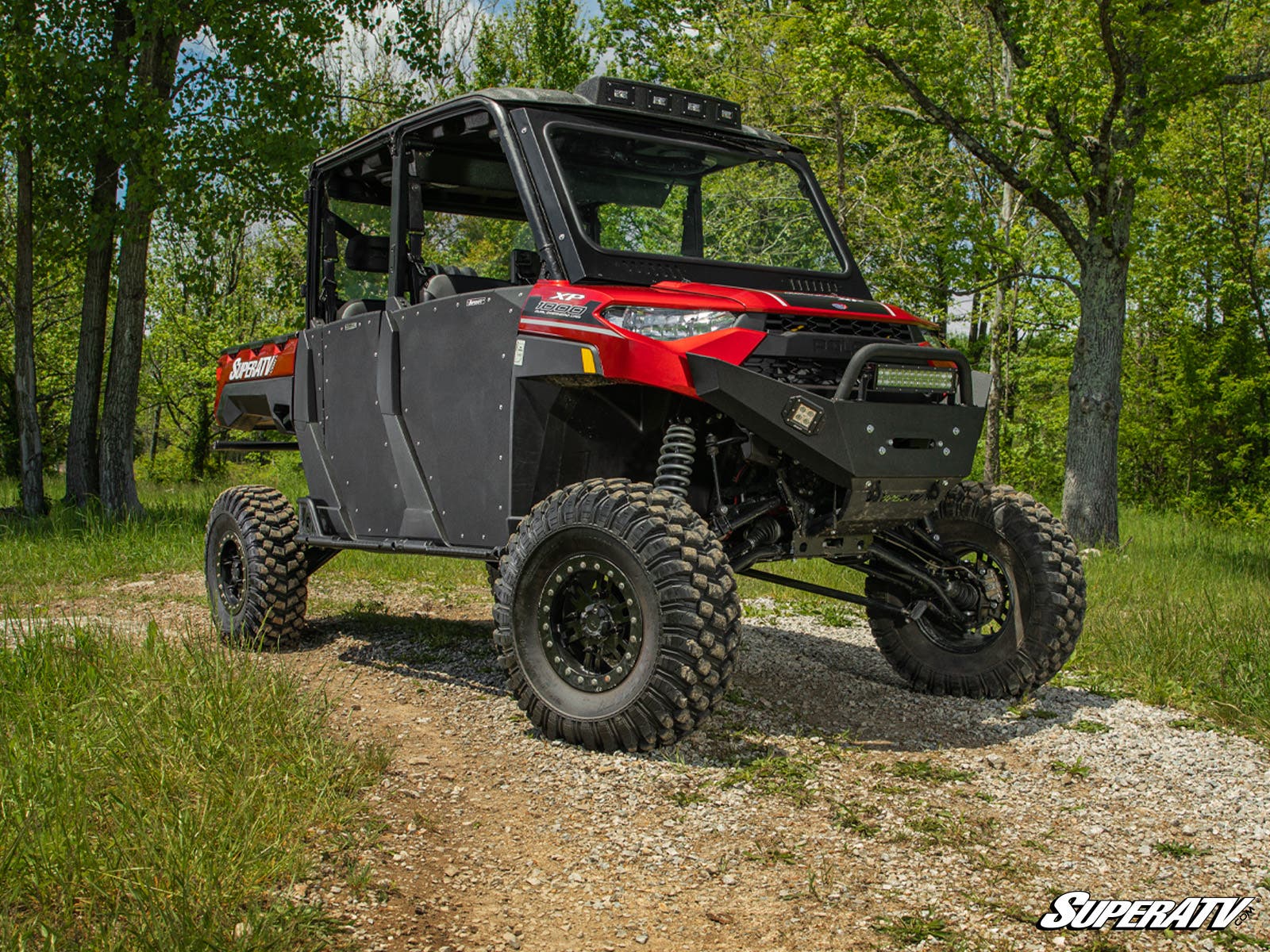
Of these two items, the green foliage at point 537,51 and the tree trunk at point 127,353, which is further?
the green foliage at point 537,51

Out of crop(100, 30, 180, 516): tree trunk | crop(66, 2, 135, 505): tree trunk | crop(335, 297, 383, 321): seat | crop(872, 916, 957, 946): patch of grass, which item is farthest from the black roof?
crop(66, 2, 135, 505): tree trunk

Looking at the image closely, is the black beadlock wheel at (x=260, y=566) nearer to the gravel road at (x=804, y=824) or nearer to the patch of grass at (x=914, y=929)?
the gravel road at (x=804, y=824)

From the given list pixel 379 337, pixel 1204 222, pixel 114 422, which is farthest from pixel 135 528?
pixel 1204 222

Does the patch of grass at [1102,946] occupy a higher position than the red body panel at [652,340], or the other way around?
the red body panel at [652,340]

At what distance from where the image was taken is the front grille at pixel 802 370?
14.8 ft

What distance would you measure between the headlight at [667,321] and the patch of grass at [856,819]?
1795 mm

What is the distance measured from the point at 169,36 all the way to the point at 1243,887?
50.1 ft

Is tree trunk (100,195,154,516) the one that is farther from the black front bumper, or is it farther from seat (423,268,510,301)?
the black front bumper

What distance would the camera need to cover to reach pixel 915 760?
181 inches

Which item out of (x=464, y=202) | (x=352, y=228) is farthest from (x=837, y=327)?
(x=352, y=228)

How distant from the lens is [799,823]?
3844 mm

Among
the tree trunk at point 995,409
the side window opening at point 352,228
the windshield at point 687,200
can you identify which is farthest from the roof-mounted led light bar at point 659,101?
the tree trunk at point 995,409

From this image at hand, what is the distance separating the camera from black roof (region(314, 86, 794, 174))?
5.20 metres

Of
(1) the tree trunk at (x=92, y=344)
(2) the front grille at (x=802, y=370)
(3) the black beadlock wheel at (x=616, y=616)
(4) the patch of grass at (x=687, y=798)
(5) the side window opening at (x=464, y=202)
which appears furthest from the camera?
(1) the tree trunk at (x=92, y=344)
